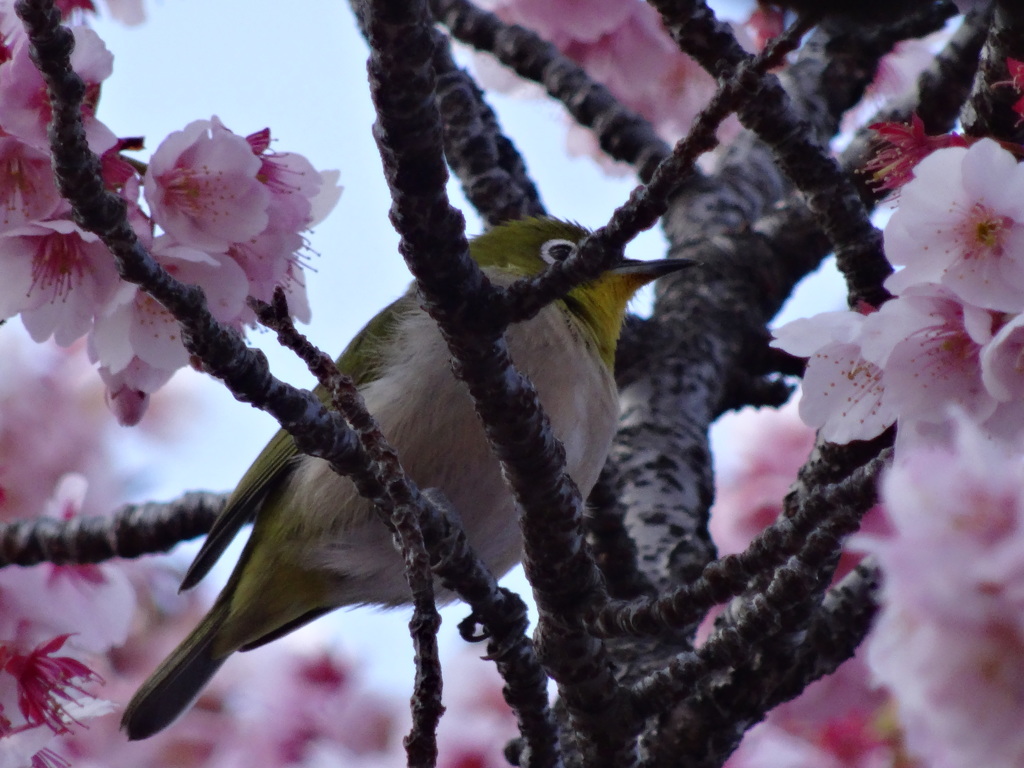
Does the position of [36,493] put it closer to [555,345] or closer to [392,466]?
[555,345]

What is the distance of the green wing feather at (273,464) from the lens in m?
3.09

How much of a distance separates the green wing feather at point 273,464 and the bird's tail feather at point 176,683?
31 centimetres

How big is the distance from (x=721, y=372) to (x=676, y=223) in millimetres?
862

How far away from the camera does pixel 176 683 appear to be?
3340mm

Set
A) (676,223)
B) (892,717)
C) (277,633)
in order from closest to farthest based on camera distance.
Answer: (892,717) < (277,633) < (676,223)

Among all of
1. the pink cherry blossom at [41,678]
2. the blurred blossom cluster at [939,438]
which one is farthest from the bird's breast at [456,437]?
the pink cherry blossom at [41,678]

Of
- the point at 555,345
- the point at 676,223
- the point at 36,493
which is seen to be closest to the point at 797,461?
the point at 676,223

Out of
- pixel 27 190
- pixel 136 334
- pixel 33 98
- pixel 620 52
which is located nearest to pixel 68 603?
pixel 136 334

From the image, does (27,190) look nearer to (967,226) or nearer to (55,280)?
(55,280)

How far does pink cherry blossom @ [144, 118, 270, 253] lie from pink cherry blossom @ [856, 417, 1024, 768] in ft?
4.25

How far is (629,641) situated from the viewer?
3.03m

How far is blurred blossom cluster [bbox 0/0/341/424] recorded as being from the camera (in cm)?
201

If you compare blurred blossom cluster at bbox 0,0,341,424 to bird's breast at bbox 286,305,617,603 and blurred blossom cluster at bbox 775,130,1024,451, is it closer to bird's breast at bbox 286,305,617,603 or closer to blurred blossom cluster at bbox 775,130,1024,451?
bird's breast at bbox 286,305,617,603

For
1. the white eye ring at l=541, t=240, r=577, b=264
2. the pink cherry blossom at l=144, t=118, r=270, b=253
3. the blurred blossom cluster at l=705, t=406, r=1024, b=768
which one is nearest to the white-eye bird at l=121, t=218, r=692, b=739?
the white eye ring at l=541, t=240, r=577, b=264
